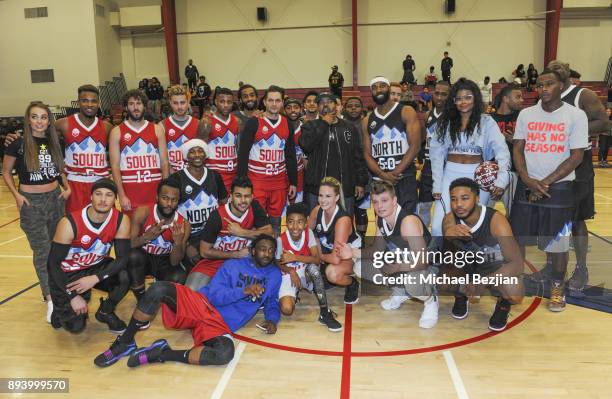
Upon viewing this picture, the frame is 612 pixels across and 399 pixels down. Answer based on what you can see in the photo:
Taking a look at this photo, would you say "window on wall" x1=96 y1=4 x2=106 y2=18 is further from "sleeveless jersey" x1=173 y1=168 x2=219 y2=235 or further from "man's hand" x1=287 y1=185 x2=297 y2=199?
"sleeveless jersey" x1=173 y1=168 x2=219 y2=235

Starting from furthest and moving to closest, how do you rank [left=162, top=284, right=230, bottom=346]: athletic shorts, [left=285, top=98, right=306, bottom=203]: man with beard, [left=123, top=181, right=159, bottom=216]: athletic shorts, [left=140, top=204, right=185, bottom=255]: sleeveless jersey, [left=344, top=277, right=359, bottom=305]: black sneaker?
[left=285, top=98, right=306, bottom=203]: man with beard
[left=123, top=181, right=159, bottom=216]: athletic shorts
[left=344, top=277, right=359, bottom=305]: black sneaker
[left=140, top=204, right=185, bottom=255]: sleeveless jersey
[left=162, top=284, right=230, bottom=346]: athletic shorts

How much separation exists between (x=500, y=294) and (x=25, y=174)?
4202 millimetres

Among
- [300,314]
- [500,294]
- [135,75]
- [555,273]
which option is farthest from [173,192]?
[135,75]

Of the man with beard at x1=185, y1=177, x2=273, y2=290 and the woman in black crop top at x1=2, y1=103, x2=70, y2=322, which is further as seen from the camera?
the man with beard at x1=185, y1=177, x2=273, y2=290

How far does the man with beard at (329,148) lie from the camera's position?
501 cm

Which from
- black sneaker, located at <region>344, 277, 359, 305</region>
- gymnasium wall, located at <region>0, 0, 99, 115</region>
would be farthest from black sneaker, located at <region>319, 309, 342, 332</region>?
gymnasium wall, located at <region>0, 0, 99, 115</region>

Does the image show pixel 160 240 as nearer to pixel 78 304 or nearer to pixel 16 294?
pixel 78 304

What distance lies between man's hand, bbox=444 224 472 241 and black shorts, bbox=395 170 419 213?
1.13m

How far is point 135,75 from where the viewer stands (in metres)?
21.6

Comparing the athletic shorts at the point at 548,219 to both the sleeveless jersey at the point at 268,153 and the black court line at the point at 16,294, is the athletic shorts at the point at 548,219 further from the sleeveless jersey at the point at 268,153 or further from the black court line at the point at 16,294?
the black court line at the point at 16,294

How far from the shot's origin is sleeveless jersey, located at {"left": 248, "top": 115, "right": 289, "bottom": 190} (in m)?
5.22

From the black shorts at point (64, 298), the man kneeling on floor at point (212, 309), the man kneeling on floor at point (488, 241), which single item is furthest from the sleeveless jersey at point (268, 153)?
the man kneeling on floor at point (488, 241)

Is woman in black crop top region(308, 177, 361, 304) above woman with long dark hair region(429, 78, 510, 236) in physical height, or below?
below

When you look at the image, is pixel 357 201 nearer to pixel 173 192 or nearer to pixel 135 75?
pixel 173 192
